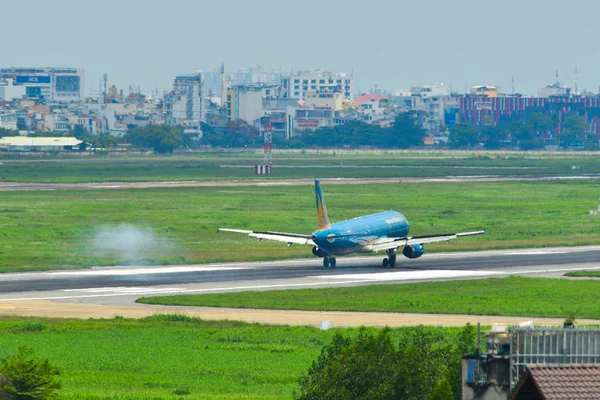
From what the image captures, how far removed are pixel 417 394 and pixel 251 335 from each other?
3011cm

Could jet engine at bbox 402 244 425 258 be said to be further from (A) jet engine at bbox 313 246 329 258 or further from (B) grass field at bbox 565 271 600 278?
(B) grass field at bbox 565 271 600 278

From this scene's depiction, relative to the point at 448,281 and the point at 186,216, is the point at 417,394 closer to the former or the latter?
the point at 448,281

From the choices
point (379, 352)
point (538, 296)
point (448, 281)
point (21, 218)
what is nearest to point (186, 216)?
point (21, 218)

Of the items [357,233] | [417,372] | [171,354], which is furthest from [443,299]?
[417,372]

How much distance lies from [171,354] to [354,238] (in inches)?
1629

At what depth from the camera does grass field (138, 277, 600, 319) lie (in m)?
75.9

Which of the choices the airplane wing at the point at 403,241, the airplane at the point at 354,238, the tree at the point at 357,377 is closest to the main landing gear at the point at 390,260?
the airplane at the point at 354,238

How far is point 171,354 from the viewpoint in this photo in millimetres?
60250

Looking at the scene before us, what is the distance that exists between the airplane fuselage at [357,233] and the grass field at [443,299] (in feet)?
35.6

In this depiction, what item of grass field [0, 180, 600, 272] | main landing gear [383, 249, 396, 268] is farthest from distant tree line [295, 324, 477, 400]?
grass field [0, 180, 600, 272]

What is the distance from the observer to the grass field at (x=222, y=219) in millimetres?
113500

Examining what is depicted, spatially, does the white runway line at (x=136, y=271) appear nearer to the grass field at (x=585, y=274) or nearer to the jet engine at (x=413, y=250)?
the jet engine at (x=413, y=250)

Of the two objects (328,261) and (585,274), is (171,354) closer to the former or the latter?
(328,261)

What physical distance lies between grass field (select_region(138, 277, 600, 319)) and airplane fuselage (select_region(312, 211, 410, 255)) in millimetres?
10852
